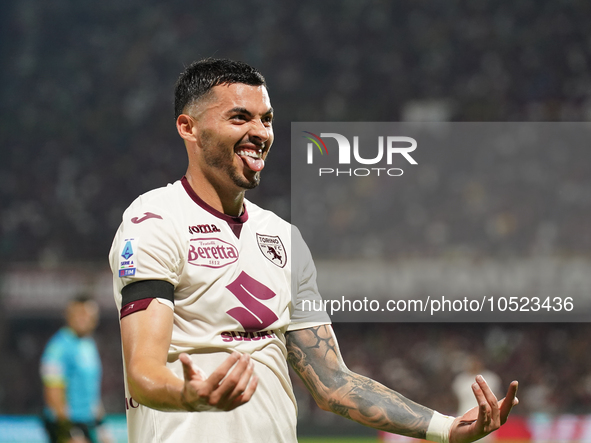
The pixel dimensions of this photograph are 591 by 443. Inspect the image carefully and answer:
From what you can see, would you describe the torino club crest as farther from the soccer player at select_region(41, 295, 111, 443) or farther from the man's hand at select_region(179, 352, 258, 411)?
the soccer player at select_region(41, 295, 111, 443)

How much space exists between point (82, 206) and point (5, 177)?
199 centimetres

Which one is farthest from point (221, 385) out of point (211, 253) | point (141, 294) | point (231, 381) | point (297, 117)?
point (297, 117)

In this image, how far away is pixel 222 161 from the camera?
246 cm

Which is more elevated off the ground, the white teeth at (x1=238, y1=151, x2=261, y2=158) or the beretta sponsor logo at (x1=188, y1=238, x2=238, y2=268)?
the white teeth at (x1=238, y1=151, x2=261, y2=158)

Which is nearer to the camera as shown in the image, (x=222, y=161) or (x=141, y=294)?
(x=141, y=294)

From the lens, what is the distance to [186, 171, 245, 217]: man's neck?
8.24 feet

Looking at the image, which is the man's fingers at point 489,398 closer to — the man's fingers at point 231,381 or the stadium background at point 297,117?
the man's fingers at point 231,381

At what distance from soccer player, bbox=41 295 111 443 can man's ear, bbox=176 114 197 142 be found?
17.1 feet

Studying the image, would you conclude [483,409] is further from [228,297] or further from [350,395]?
[228,297]

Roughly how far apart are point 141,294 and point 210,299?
0.24 metres

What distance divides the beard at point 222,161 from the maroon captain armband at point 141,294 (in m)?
0.49

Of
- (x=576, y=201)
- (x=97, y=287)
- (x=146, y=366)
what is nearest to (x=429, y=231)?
(x=576, y=201)

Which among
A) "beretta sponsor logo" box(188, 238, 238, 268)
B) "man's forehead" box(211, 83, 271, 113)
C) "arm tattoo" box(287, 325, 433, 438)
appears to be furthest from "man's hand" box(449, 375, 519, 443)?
"man's forehead" box(211, 83, 271, 113)

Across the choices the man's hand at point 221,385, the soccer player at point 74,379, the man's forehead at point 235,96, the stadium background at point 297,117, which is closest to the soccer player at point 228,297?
the man's forehead at point 235,96
